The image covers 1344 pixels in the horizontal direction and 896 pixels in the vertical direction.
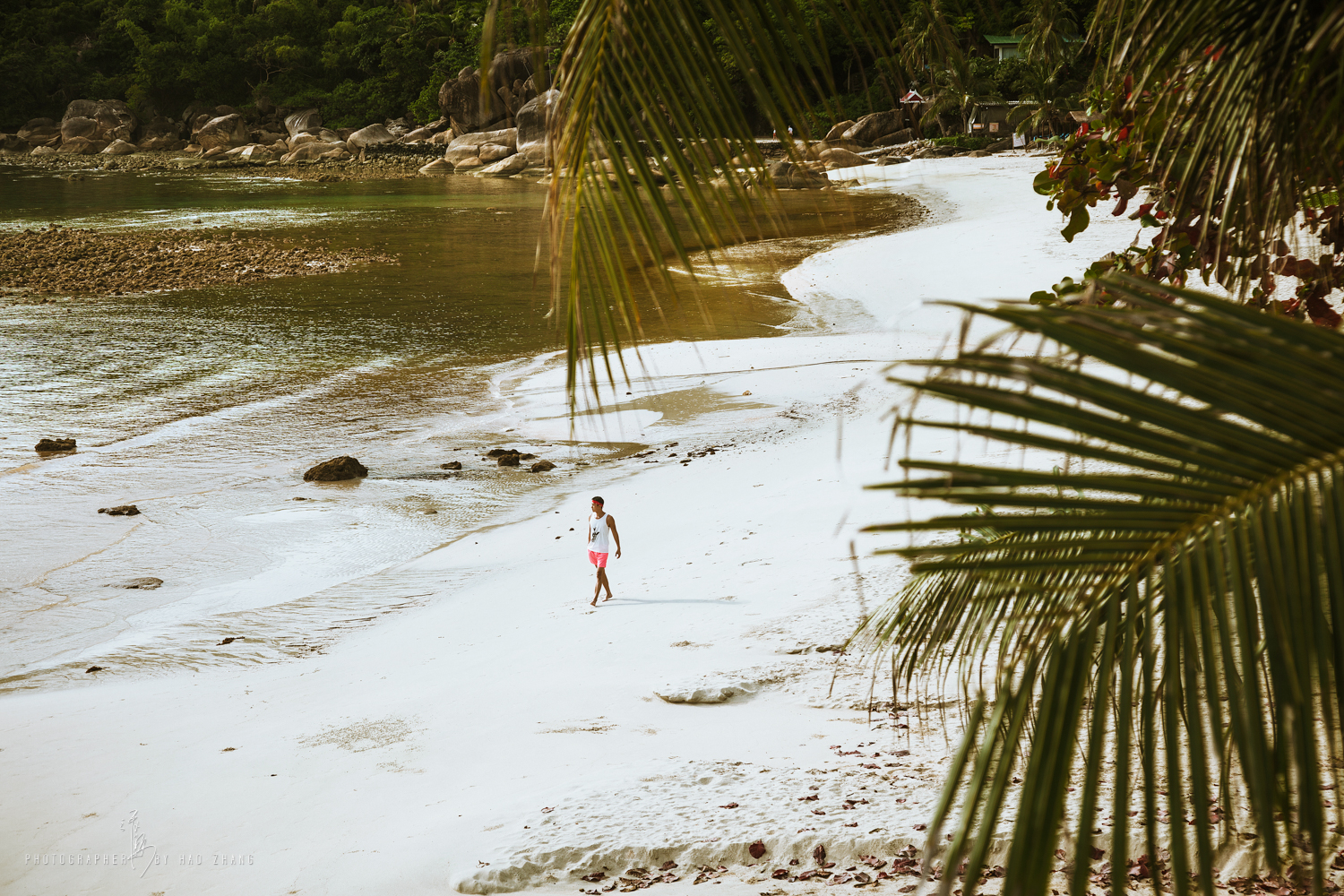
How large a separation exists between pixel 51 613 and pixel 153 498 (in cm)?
301

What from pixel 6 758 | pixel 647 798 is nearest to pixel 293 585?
pixel 6 758

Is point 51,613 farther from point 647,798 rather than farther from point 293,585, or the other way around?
point 647,798

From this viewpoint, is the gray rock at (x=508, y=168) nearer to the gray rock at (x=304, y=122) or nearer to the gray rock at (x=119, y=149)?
the gray rock at (x=304, y=122)

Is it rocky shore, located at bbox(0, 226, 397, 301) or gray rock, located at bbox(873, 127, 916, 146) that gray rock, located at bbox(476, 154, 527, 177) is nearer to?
gray rock, located at bbox(873, 127, 916, 146)

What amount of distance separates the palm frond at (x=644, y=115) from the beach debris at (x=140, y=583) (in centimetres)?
872

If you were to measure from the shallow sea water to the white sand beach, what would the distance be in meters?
0.45

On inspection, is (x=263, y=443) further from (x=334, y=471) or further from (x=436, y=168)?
(x=436, y=168)

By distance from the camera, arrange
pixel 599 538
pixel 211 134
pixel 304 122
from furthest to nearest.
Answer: pixel 304 122 → pixel 211 134 → pixel 599 538

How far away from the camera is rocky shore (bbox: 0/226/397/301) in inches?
977

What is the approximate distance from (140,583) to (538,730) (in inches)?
233

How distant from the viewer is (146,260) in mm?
27531

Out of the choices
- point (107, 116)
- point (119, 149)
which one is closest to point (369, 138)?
point (119, 149)

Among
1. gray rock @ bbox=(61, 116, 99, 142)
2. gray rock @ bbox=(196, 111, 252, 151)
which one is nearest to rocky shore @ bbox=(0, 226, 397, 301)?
gray rock @ bbox=(196, 111, 252, 151)

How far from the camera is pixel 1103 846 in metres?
3.23
